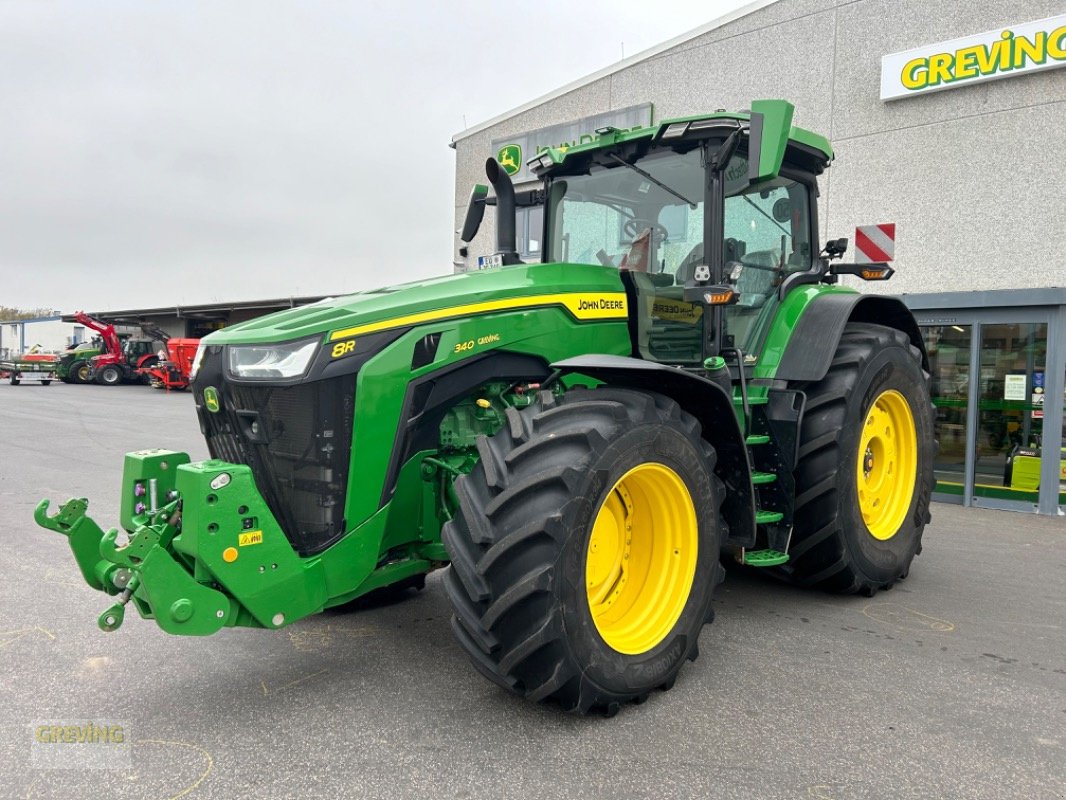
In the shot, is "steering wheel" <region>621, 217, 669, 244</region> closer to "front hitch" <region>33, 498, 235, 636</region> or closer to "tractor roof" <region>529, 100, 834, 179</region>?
"tractor roof" <region>529, 100, 834, 179</region>

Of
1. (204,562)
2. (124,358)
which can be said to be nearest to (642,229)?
(204,562)

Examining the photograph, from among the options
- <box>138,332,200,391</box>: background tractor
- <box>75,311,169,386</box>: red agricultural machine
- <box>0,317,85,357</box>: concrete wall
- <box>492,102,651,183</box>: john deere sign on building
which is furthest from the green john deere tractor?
<box>0,317,85,357</box>: concrete wall

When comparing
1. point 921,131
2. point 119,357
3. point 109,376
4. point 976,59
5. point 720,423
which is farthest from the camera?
point 119,357

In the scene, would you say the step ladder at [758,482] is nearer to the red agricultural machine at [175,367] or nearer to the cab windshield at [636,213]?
the cab windshield at [636,213]

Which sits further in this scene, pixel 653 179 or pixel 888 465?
pixel 888 465

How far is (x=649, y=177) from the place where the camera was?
411 centimetres

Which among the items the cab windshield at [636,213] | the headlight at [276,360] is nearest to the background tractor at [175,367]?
the cab windshield at [636,213]

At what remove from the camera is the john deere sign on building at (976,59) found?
24.4 feet

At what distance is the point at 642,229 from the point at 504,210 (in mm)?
739

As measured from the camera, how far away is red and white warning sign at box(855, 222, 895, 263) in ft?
23.6

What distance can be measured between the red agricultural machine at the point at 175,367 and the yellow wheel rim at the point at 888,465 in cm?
2448

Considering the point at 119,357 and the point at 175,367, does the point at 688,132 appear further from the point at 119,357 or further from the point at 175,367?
the point at 119,357

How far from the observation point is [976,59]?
25.9 ft

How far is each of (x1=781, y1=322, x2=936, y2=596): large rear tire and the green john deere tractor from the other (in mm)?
19
